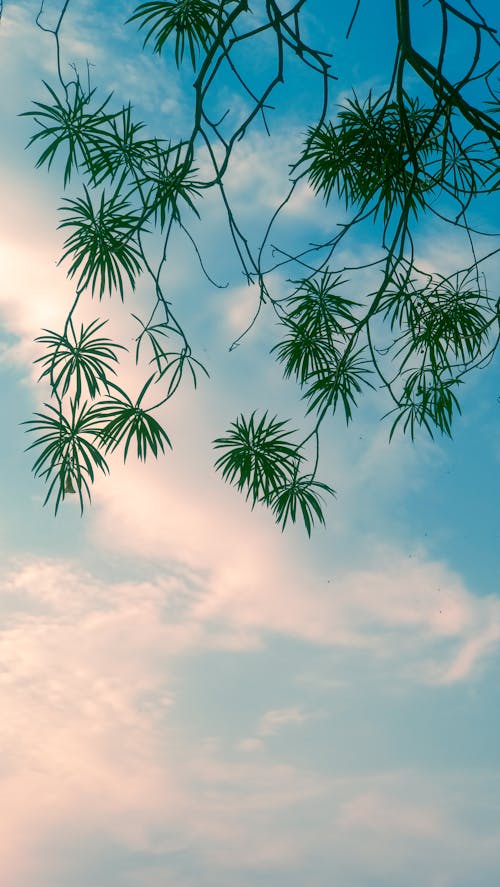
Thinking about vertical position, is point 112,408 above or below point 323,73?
below

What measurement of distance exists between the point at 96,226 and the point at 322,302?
1118 millimetres

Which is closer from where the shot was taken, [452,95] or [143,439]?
[452,95]

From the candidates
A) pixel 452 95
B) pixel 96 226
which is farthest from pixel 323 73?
pixel 96 226

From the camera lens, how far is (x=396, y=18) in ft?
7.78

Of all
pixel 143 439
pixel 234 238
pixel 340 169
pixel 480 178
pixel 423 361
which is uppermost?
pixel 340 169

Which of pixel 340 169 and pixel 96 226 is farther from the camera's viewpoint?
pixel 340 169

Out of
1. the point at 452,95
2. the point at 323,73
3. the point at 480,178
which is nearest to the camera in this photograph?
the point at 452,95

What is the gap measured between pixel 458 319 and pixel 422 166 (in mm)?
892

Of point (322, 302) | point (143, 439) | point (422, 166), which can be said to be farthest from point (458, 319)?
point (143, 439)

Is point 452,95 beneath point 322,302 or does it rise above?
beneath

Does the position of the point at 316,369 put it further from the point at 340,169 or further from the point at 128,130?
the point at 128,130

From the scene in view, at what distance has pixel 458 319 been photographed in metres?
3.61

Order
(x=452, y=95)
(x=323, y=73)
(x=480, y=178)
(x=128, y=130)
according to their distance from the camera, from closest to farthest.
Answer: (x=452, y=95)
(x=323, y=73)
(x=128, y=130)
(x=480, y=178)

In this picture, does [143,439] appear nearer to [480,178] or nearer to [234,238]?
[234,238]
